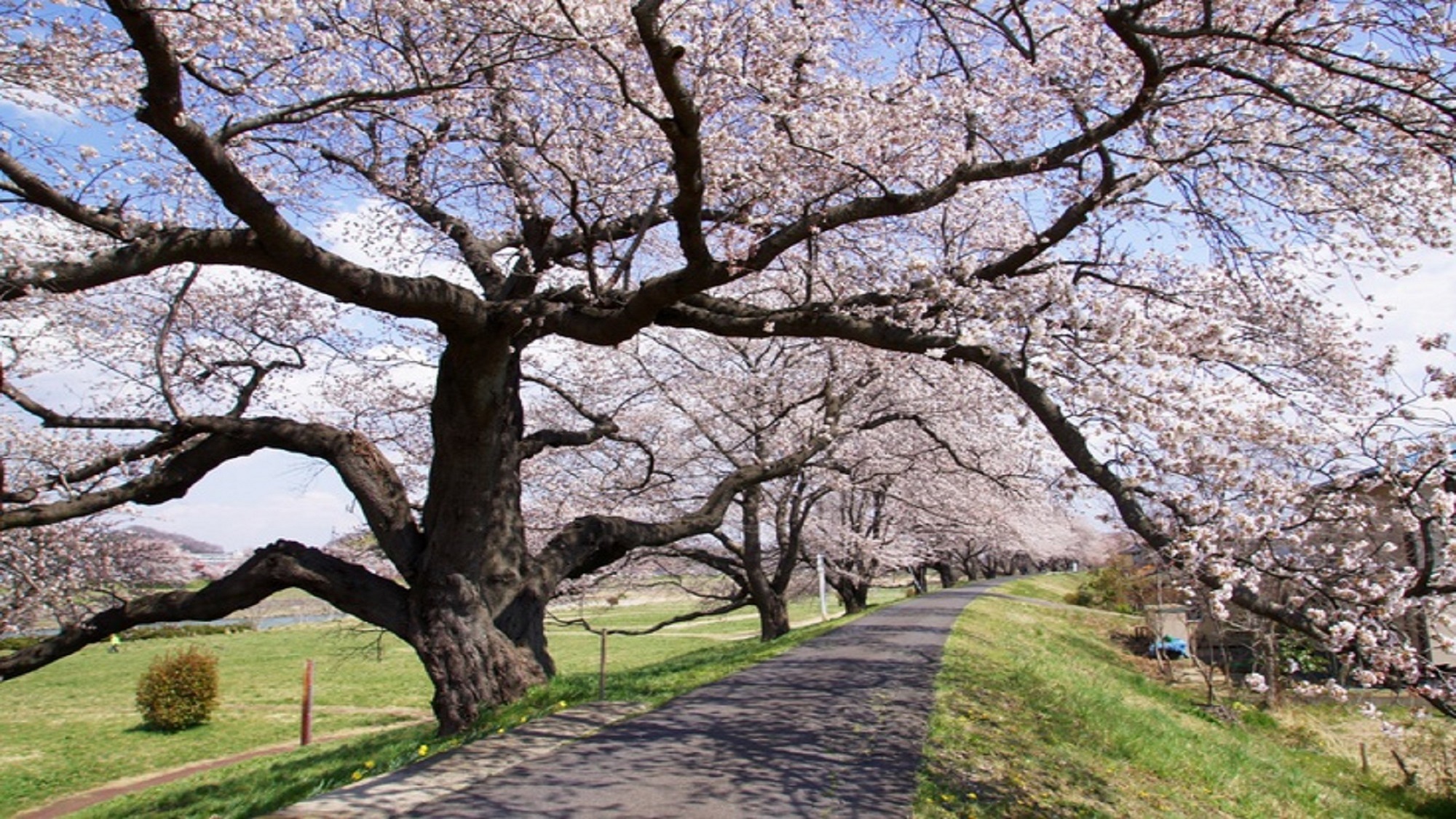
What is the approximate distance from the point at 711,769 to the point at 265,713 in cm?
1998

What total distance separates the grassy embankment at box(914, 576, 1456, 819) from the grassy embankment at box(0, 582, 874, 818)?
310 centimetres

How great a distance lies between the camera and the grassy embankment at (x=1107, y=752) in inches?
246

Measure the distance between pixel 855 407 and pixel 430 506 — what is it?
929cm

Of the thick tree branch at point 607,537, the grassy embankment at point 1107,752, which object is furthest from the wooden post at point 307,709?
the grassy embankment at point 1107,752

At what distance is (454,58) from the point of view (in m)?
7.54

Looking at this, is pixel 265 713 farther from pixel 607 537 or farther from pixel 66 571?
pixel 607 537

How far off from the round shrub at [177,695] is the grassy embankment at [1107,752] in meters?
16.2

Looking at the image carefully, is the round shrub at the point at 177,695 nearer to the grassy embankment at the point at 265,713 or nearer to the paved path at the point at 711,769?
the grassy embankment at the point at 265,713

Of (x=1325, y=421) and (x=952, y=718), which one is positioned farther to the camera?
(x=952, y=718)

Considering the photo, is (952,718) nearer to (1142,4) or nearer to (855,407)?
(1142,4)

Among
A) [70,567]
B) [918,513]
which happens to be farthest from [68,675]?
[918,513]

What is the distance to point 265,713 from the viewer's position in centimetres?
2177

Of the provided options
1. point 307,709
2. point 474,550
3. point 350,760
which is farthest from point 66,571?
point 474,550

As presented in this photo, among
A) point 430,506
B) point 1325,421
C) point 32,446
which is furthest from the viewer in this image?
point 32,446
